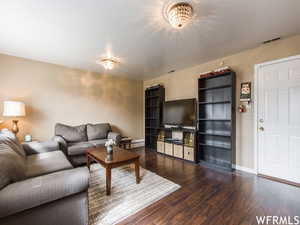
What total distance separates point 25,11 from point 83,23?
0.67m

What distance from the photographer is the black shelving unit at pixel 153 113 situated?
439 centimetres

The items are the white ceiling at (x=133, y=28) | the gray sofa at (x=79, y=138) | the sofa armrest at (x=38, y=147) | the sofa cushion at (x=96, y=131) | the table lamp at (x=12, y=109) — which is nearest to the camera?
the white ceiling at (x=133, y=28)

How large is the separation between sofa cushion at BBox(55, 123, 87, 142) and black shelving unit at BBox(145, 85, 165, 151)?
214 centimetres

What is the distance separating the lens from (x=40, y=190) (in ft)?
3.65

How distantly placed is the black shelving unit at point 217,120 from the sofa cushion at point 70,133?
10.0ft

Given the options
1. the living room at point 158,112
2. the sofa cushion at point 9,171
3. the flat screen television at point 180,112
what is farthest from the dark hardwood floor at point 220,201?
the flat screen television at point 180,112

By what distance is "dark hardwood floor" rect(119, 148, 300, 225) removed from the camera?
4.88ft

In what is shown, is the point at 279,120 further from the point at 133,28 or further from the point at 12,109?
the point at 12,109

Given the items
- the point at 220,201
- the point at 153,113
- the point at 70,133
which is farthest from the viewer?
the point at 153,113

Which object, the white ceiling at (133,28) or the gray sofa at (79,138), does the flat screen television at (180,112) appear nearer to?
the white ceiling at (133,28)

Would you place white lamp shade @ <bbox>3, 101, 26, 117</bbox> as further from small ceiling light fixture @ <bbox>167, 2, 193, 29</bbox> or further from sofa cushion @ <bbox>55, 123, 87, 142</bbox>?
small ceiling light fixture @ <bbox>167, 2, 193, 29</bbox>

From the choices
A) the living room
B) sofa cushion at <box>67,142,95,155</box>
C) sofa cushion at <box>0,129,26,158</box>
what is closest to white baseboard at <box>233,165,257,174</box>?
the living room

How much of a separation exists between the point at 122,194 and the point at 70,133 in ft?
7.41

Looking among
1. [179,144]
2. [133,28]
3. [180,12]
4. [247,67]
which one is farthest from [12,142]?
[247,67]
